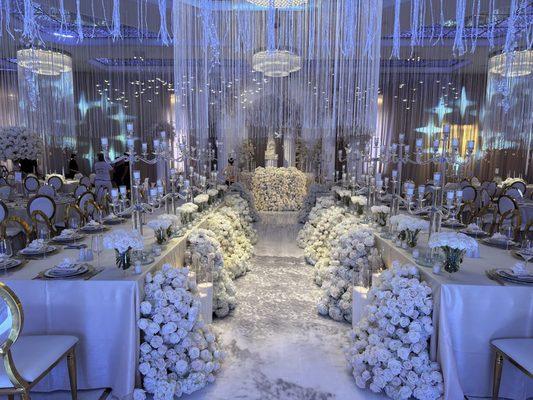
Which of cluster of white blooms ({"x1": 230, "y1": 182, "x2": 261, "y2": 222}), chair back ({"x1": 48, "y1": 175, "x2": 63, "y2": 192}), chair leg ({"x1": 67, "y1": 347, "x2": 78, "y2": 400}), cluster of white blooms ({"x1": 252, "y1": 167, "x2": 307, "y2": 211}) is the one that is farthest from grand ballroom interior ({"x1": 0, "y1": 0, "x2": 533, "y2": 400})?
cluster of white blooms ({"x1": 252, "y1": 167, "x2": 307, "y2": 211})

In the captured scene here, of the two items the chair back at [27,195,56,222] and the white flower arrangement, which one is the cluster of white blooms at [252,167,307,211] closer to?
the chair back at [27,195,56,222]

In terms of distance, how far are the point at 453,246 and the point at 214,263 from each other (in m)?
2.27

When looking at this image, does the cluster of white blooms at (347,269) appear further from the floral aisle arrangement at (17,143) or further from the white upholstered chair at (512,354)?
the floral aisle arrangement at (17,143)

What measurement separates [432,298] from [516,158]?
37.1ft

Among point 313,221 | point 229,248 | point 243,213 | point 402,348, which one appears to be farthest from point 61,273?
point 243,213

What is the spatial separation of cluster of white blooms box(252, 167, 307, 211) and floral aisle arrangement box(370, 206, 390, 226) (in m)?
6.14

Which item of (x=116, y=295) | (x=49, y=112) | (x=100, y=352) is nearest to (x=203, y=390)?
(x=100, y=352)

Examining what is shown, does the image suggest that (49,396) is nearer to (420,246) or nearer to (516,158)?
(420,246)

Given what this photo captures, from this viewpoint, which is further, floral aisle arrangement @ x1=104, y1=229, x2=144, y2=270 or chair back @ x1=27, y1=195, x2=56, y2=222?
chair back @ x1=27, y1=195, x2=56, y2=222

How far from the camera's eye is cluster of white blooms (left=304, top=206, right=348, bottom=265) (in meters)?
5.48

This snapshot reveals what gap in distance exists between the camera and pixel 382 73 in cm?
1149

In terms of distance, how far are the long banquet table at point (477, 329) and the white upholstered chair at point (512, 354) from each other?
4.3 inches

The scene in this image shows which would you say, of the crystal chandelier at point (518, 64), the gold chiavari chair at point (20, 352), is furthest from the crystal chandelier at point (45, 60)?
the crystal chandelier at point (518, 64)

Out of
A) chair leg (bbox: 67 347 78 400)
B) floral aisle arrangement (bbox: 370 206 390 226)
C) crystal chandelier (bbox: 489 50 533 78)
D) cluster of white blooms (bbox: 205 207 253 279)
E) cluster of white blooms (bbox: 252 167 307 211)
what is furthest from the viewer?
cluster of white blooms (bbox: 252 167 307 211)
